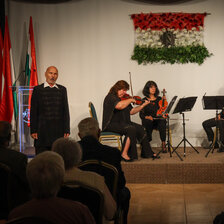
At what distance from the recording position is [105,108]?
6102 millimetres

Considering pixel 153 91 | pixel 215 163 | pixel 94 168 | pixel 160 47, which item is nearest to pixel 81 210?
pixel 94 168

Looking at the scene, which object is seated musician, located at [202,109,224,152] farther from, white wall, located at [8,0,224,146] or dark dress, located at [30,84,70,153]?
dark dress, located at [30,84,70,153]

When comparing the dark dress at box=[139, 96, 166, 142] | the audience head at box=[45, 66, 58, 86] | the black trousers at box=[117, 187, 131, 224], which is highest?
the audience head at box=[45, 66, 58, 86]

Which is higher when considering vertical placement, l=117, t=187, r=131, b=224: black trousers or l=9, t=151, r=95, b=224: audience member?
l=9, t=151, r=95, b=224: audience member

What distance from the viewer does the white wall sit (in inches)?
285

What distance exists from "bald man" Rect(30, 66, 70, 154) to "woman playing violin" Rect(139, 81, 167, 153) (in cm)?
189

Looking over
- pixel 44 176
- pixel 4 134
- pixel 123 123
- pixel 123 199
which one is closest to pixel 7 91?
pixel 123 123

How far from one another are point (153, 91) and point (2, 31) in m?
2.71

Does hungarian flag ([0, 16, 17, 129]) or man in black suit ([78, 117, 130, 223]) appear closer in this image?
man in black suit ([78, 117, 130, 223])

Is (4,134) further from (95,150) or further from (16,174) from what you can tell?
(95,150)

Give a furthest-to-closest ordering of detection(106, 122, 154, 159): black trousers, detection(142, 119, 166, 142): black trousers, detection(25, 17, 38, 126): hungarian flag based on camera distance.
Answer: detection(25, 17, 38, 126): hungarian flag, detection(142, 119, 166, 142): black trousers, detection(106, 122, 154, 159): black trousers

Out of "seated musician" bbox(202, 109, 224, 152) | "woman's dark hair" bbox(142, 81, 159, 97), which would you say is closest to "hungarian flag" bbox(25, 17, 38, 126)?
"woman's dark hair" bbox(142, 81, 159, 97)

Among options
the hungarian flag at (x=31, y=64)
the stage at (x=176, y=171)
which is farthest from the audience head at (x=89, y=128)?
the hungarian flag at (x=31, y=64)

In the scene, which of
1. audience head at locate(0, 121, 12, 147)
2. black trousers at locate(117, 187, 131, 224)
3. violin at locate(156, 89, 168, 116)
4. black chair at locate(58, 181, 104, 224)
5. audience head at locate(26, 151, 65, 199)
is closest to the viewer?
audience head at locate(26, 151, 65, 199)
